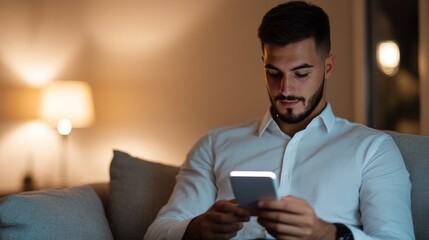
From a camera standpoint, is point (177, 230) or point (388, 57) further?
point (388, 57)

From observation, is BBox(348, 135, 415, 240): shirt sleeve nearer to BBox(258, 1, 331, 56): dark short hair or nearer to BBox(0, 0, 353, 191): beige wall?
BBox(258, 1, 331, 56): dark short hair

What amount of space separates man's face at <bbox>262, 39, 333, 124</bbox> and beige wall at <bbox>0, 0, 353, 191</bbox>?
1.66 meters

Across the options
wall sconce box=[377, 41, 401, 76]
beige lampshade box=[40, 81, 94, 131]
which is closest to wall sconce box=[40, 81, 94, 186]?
beige lampshade box=[40, 81, 94, 131]

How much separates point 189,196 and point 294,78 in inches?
19.3

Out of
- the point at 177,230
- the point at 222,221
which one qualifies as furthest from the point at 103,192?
the point at 222,221

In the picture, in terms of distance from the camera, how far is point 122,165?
7.63 ft

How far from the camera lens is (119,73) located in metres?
3.75

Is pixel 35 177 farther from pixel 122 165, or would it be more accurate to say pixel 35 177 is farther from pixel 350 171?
pixel 350 171

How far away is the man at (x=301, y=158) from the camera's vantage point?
1761 mm

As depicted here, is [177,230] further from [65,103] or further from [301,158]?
[65,103]

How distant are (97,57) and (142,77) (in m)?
0.29

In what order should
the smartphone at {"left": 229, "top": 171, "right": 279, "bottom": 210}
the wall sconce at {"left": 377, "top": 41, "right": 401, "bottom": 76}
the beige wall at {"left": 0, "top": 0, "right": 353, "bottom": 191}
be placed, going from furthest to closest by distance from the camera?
the beige wall at {"left": 0, "top": 0, "right": 353, "bottom": 191}, the wall sconce at {"left": 377, "top": 41, "right": 401, "bottom": 76}, the smartphone at {"left": 229, "top": 171, "right": 279, "bottom": 210}

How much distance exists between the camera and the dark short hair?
1.95m

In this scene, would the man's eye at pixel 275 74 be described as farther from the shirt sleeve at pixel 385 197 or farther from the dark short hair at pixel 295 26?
the shirt sleeve at pixel 385 197
